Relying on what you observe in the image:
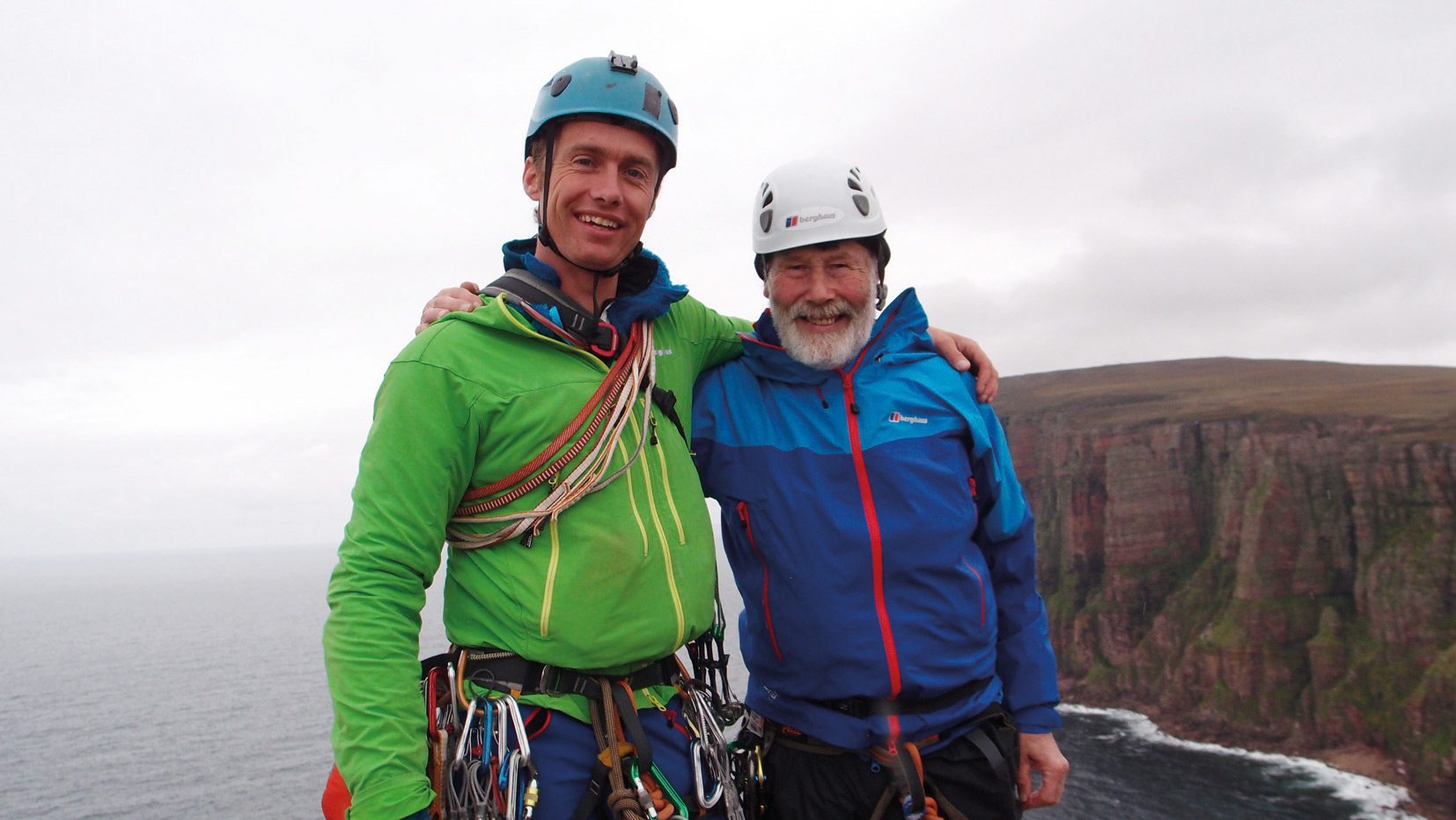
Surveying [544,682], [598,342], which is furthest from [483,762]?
[598,342]

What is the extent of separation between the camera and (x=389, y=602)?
301 cm

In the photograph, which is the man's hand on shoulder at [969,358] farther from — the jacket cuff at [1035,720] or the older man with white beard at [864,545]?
the jacket cuff at [1035,720]

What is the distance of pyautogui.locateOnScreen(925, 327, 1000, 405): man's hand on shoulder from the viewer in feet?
17.8

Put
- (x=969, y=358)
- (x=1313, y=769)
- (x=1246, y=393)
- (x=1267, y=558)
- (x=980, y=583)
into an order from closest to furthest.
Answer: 1. (x=980, y=583)
2. (x=969, y=358)
3. (x=1313, y=769)
4. (x=1267, y=558)
5. (x=1246, y=393)

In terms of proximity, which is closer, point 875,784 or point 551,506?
point 551,506

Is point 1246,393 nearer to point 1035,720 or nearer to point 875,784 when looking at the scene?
point 1035,720

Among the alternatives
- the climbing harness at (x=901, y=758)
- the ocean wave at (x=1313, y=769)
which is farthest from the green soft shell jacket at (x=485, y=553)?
the ocean wave at (x=1313, y=769)

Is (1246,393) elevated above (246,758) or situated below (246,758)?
above

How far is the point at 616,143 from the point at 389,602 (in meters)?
2.27

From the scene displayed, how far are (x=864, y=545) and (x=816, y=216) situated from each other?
6.77 feet

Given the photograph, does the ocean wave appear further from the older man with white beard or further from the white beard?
the white beard

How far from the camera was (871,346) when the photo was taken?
5.21 meters

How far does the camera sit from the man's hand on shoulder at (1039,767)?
496 centimetres

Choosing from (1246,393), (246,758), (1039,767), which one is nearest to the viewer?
(1039,767)
